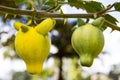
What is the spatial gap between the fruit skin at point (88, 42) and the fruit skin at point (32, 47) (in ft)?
0.24

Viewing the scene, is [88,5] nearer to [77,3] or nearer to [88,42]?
[77,3]

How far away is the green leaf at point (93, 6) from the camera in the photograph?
1.01 m

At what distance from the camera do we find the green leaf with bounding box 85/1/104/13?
39.9 inches

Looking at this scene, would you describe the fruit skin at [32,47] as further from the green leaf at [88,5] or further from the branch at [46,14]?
the green leaf at [88,5]

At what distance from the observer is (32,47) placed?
0.92 metres

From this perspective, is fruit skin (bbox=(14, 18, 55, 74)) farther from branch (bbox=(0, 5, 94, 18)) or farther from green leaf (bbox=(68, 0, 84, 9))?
green leaf (bbox=(68, 0, 84, 9))

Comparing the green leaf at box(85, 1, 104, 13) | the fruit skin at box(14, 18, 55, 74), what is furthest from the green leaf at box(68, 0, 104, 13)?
the fruit skin at box(14, 18, 55, 74)

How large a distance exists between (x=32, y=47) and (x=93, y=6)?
21 centimetres

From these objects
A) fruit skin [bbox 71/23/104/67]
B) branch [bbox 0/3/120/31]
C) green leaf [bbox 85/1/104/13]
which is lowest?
fruit skin [bbox 71/23/104/67]

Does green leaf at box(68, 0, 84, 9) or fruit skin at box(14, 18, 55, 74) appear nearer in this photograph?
fruit skin at box(14, 18, 55, 74)

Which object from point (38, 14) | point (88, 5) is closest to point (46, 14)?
point (38, 14)

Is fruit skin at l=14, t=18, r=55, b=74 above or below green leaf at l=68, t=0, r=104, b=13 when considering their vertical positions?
below

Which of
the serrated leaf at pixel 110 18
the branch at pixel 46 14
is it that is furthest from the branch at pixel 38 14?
Answer: the serrated leaf at pixel 110 18

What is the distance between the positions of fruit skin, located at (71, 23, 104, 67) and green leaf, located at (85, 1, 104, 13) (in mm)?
81
